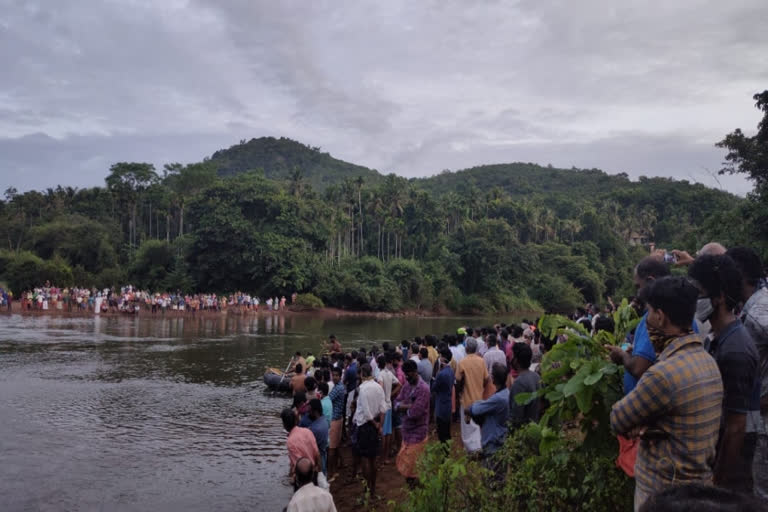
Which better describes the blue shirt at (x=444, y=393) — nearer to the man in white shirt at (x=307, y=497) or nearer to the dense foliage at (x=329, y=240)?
the man in white shirt at (x=307, y=497)

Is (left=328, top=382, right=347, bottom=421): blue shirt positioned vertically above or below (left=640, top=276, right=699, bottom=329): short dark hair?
below

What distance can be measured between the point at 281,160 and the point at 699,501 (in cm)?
14448

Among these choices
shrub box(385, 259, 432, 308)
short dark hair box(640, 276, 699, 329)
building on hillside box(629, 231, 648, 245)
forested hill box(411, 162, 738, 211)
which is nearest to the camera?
short dark hair box(640, 276, 699, 329)

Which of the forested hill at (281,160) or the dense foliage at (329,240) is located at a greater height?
the forested hill at (281,160)

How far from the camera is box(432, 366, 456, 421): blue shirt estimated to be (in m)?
7.91

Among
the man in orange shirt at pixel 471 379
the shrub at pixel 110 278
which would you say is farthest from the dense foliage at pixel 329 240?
the man in orange shirt at pixel 471 379

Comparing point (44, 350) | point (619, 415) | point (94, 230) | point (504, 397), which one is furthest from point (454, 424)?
point (94, 230)

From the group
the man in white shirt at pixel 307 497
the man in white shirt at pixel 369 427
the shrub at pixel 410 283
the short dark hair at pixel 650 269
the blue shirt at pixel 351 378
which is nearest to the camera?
the short dark hair at pixel 650 269

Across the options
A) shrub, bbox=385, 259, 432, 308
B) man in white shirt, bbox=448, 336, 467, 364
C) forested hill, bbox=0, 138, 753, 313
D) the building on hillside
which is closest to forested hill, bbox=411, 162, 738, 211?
forested hill, bbox=0, 138, 753, 313

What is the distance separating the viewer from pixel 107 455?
10.3 metres

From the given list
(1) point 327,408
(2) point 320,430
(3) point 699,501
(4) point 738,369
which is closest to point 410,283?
(1) point 327,408

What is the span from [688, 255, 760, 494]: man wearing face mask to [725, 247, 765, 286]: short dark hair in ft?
0.93

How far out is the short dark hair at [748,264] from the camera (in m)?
3.67

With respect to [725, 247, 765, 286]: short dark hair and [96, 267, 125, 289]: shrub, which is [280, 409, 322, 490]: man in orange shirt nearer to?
[725, 247, 765, 286]: short dark hair
